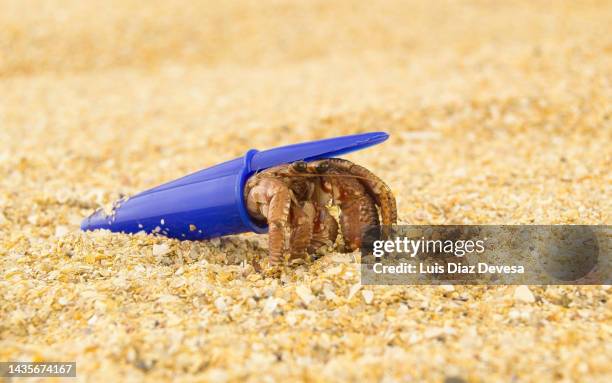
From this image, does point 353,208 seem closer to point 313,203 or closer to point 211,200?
point 313,203

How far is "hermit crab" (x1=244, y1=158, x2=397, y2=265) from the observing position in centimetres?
362

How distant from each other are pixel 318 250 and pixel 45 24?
9.86 meters

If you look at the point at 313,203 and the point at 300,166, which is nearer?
the point at 300,166

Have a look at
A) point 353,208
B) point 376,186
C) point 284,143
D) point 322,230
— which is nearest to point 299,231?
point 322,230

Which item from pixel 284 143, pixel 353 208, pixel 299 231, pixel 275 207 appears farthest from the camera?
pixel 284 143

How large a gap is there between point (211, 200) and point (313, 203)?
0.54 m

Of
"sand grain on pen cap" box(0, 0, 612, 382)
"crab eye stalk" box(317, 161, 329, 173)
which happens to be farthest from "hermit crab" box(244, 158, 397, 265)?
"sand grain on pen cap" box(0, 0, 612, 382)

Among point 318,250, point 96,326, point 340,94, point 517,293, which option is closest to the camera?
point 96,326

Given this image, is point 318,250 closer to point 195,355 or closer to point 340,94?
point 195,355

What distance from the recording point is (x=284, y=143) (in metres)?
6.91

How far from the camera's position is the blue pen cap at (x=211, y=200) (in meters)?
3.66

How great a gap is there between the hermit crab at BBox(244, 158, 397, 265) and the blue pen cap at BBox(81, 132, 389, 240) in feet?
0.19

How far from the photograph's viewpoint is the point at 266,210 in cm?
365

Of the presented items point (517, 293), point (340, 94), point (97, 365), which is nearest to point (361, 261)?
point (517, 293)
